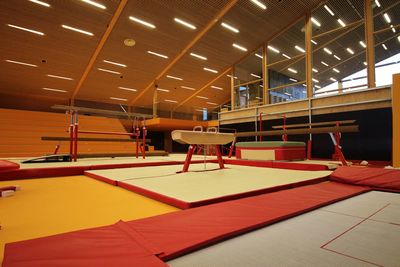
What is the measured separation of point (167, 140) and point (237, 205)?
1528 cm

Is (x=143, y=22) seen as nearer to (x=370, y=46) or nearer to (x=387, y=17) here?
(x=370, y=46)

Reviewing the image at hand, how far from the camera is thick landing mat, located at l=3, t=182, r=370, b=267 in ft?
2.53

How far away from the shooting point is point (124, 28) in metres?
8.53

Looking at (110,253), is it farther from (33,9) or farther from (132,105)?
(132,105)

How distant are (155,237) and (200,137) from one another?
7.09 feet

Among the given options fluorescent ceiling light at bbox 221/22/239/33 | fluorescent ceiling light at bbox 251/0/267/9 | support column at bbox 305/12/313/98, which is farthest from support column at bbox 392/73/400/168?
fluorescent ceiling light at bbox 221/22/239/33

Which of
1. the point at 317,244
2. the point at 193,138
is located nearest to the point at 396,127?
the point at 193,138

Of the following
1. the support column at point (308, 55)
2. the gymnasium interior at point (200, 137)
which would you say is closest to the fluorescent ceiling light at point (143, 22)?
the gymnasium interior at point (200, 137)

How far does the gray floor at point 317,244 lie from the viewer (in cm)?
81

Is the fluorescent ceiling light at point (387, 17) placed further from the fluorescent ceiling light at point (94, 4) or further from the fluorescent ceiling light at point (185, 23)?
the fluorescent ceiling light at point (94, 4)

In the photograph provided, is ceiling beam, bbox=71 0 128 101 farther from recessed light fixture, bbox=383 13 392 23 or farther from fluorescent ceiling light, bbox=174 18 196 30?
recessed light fixture, bbox=383 13 392 23

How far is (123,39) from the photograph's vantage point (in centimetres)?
910

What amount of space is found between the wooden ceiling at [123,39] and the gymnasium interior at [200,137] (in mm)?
61

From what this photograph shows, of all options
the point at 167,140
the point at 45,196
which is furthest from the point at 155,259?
the point at 167,140
